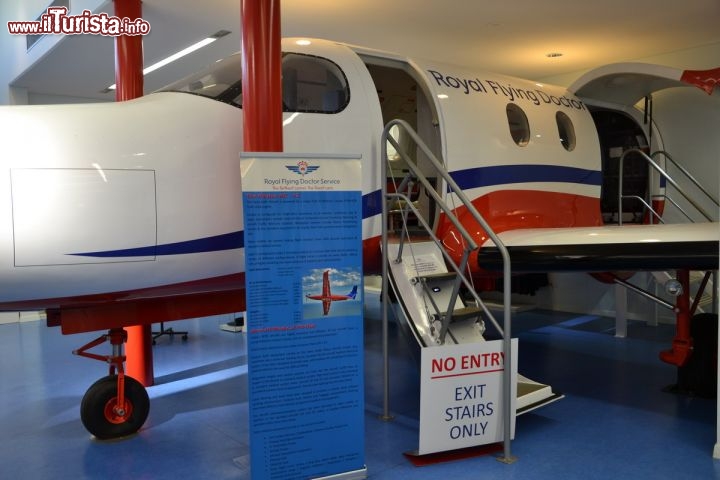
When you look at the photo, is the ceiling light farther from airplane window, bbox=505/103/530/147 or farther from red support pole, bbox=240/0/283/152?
red support pole, bbox=240/0/283/152

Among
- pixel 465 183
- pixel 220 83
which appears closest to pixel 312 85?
pixel 220 83

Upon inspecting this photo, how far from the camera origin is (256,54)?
407cm

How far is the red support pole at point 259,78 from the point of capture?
13.3 ft

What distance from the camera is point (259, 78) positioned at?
4.08 meters

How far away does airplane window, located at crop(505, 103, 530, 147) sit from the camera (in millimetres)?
6209

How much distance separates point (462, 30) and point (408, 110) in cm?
115

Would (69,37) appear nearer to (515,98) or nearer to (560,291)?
(515,98)

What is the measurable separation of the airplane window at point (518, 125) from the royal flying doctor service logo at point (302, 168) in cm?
304

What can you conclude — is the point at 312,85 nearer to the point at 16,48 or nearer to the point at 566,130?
the point at 566,130

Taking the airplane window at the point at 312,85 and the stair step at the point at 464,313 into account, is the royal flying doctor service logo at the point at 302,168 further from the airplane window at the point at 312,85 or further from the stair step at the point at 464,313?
the stair step at the point at 464,313

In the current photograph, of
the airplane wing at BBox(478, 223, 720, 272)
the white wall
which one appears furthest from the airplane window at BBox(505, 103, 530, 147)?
the white wall

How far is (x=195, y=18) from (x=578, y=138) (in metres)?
4.41

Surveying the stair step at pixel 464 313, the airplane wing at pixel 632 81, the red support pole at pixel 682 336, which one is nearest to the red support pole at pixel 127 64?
the stair step at pixel 464 313

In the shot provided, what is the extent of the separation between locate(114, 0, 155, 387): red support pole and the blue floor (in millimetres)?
254
